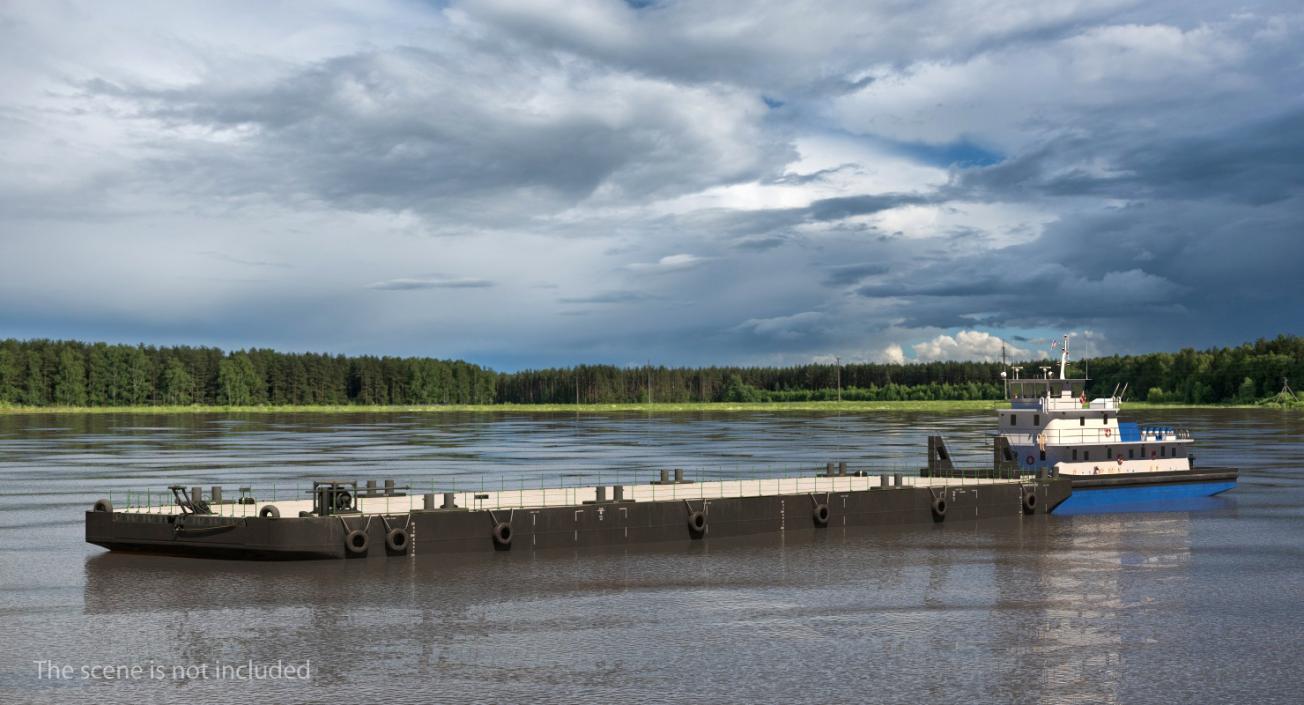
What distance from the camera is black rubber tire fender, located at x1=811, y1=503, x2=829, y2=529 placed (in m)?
53.1

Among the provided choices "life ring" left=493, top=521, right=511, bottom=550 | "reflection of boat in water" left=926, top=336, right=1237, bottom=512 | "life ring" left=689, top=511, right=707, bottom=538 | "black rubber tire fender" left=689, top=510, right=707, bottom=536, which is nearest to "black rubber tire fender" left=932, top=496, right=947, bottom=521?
"reflection of boat in water" left=926, top=336, right=1237, bottom=512

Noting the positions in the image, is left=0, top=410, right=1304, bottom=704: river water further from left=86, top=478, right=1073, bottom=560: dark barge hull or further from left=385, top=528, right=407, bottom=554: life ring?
left=86, top=478, right=1073, bottom=560: dark barge hull

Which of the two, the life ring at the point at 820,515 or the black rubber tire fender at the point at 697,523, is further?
the life ring at the point at 820,515

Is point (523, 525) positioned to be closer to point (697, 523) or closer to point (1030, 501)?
point (697, 523)

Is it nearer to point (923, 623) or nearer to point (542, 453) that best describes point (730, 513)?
point (923, 623)

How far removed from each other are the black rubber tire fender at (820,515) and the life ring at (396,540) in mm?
19360

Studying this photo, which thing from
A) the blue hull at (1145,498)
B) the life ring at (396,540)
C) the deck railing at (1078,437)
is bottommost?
the blue hull at (1145,498)

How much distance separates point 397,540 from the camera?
42.8 m

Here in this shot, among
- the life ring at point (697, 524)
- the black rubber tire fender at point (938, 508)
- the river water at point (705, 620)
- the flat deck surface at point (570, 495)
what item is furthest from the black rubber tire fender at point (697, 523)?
the black rubber tire fender at point (938, 508)

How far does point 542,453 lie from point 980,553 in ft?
227

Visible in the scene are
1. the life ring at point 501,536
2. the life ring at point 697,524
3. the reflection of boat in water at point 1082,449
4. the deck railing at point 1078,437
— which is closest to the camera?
the life ring at point 501,536

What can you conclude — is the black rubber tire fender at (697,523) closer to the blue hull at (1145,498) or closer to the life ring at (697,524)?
the life ring at (697,524)

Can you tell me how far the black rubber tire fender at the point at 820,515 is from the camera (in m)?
53.1

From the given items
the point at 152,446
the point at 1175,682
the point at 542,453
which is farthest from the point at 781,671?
the point at 152,446
